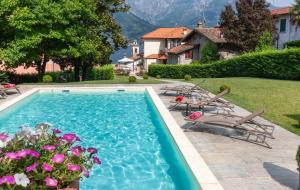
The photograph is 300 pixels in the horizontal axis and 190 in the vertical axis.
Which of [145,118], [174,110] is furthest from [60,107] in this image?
[174,110]

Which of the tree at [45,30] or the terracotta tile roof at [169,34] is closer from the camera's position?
the tree at [45,30]

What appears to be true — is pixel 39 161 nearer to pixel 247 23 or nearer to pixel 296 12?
pixel 296 12

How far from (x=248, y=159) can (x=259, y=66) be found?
28383 mm

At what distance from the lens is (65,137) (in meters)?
6.13

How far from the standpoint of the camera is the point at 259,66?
3603cm

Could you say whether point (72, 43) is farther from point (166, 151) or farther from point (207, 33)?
point (207, 33)

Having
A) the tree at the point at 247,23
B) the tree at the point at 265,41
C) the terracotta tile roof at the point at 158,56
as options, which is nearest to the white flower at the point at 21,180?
the tree at the point at 265,41

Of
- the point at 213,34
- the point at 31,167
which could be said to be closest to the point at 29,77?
the point at 213,34

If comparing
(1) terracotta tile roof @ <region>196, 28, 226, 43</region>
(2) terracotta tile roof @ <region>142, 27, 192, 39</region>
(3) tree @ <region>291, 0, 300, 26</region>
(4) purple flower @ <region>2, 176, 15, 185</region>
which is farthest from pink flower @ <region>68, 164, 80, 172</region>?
(2) terracotta tile roof @ <region>142, 27, 192, 39</region>

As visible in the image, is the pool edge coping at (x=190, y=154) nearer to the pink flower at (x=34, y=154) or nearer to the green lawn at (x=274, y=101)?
the pink flower at (x=34, y=154)

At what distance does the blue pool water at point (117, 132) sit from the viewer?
916 cm

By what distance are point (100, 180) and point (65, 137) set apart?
3.37 meters

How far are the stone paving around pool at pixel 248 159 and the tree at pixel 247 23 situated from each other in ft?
123

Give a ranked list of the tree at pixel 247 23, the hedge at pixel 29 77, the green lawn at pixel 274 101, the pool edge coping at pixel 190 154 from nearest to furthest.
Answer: the pool edge coping at pixel 190 154 < the green lawn at pixel 274 101 < the hedge at pixel 29 77 < the tree at pixel 247 23
